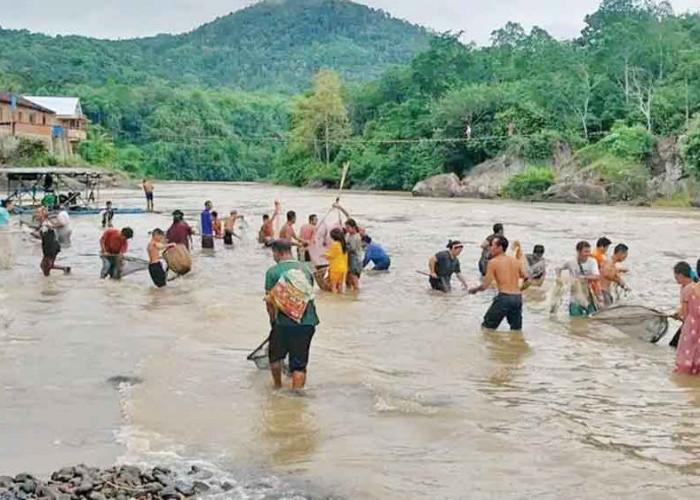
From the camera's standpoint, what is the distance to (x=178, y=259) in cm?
1767

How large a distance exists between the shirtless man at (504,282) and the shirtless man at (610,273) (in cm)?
196

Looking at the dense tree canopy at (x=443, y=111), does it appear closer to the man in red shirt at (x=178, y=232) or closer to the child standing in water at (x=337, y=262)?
the man in red shirt at (x=178, y=232)

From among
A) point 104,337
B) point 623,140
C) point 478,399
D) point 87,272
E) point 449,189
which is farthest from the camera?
point 449,189

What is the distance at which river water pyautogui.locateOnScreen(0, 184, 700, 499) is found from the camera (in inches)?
265

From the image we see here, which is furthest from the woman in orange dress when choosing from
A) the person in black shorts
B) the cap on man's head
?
the person in black shorts

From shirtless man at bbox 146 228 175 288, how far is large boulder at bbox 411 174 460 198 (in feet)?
147

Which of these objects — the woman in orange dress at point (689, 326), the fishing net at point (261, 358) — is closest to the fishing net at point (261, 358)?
the fishing net at point (261, 358)

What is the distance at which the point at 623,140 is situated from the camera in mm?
53031

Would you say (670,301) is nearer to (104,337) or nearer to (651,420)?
(651,420)

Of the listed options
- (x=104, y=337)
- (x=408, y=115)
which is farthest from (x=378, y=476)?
(x=408, y=115)

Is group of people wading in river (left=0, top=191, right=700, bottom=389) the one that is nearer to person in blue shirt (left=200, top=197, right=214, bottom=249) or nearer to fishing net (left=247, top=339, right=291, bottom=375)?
person in blue shirt (left=200, top=197, right=214, bottom=249)

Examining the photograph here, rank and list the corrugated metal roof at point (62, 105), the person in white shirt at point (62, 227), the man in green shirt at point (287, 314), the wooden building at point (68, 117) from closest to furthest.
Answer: the man in green shirt at point (287, 314) < the person in white shirt at point (62, 227) < the wooden building at point (68, 117) < the corrugated metal roof at point (62, 105)

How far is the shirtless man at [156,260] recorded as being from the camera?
15.9 meters

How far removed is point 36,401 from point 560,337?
7.12 meters
